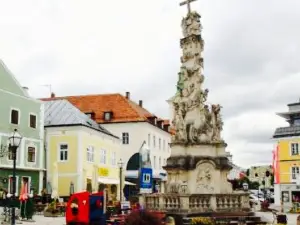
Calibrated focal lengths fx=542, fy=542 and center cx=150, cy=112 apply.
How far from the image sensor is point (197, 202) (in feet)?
70.7

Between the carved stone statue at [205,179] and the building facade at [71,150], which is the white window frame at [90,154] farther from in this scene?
the carved stone statue at [205,179]

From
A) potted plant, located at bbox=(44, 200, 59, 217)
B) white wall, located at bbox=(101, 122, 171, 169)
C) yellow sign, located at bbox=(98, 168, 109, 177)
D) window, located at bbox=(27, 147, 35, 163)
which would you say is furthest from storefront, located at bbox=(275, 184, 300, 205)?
potted plant, located at bbox=(44, 200, 59, 217)

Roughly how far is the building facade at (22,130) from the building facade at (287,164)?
25.5 m

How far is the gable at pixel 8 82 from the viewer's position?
39.7m

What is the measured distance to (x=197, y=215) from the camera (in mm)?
20891

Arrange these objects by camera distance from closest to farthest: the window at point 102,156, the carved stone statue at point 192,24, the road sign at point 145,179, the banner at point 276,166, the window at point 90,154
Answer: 1. the road sign at point 145,179
2. the carved stone statue at point 192,24
3. the window at point 90,154
4. the window at point 102,156
5. the banner at point 276,166

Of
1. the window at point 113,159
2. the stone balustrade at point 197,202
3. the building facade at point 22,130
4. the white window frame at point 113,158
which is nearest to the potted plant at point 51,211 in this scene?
the stone balustrade at point 197,202

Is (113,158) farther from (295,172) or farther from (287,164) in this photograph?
(295,172)

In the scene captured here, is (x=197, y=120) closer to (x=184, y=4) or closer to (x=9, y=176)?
(x=184, y=4)

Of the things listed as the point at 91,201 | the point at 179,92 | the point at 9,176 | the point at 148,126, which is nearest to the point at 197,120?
the point at 179,92

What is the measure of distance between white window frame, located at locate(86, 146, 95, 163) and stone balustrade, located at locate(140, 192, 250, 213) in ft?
76.7

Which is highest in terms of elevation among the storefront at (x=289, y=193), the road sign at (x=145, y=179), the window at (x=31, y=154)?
the window at (x=31, y=154)

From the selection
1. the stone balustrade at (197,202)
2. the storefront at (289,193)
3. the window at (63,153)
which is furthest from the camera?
the storefront at (289,193)

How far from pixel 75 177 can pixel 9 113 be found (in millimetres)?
7860
